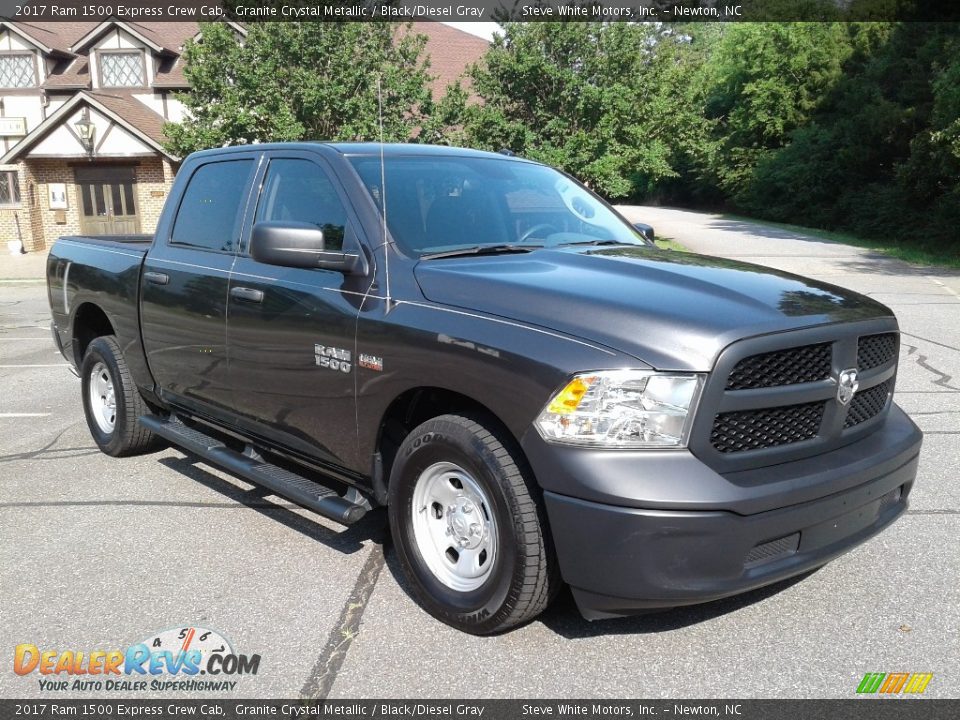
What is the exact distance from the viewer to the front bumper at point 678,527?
9.01 feet

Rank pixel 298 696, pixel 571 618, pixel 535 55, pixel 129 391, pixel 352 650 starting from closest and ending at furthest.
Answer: pixel 298 696
pixel 352 650
pixel 571 618
pixel 129 391
pixel 535 55

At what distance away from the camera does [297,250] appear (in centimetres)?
356

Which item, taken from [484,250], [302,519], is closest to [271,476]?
[302,519]

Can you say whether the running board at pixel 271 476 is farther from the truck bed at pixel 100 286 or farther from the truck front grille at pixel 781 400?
the truck front grille at pixel 781 400

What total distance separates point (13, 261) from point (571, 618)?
1006 inches

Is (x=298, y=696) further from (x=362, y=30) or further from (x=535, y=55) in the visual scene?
(x=362, y=30)

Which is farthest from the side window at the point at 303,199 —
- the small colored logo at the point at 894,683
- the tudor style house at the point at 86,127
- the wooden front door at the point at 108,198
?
the wooden front door at the point at 108,198

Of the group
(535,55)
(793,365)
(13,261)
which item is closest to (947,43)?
(535,55)

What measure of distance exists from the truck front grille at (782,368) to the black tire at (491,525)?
2.68 ft

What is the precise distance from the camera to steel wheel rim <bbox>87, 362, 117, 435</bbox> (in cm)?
586

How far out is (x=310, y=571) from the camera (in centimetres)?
395

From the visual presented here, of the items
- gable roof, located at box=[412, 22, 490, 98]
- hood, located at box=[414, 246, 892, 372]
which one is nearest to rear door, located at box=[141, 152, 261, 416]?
hood, located at box=[414, 246, 892, 372]

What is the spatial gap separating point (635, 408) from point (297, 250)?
161 cm

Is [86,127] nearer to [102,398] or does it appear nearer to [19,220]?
[19,220]
